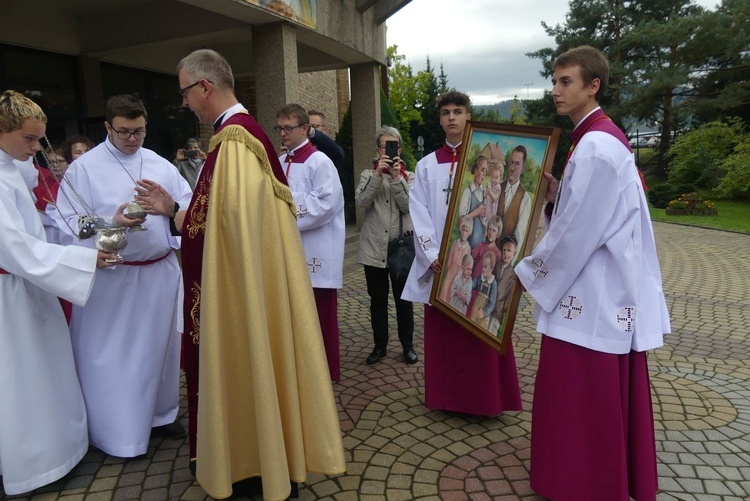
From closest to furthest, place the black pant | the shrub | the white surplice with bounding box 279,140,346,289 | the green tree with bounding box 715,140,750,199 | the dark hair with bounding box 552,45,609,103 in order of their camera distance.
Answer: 1. the dark hair with bounding box 552,45,609,103
2. the white surplice with bounding box 279,140,346,289
3. the black pant
4. the green tree with bounding box 715,140,750,199
5. the shrub

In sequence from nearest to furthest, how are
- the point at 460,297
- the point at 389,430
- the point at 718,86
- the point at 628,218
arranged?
the point at 628,218
the point at 460,297
the point at 389,430
the point at 718,86

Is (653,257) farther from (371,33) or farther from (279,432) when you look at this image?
(371,33)

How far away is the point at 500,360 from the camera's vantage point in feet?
12.7

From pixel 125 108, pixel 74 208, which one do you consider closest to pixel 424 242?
pixel 125 108

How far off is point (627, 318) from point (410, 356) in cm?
262

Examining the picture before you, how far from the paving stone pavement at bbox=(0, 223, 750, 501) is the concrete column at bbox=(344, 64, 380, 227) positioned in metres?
7.02

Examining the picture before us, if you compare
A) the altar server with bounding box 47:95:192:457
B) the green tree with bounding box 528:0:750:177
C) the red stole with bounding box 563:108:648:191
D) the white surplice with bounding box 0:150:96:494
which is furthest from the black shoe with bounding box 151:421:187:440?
the green tree with bounding box 528:0:750:177

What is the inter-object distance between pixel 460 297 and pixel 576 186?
1.13m

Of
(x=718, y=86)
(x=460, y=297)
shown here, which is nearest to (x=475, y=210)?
(x=460, y=297)

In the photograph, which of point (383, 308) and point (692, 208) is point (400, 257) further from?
point (692, 208)

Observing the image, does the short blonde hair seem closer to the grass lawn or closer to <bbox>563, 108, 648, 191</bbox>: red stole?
<bbox>563, 108, 648, 191</bbox>: red stole

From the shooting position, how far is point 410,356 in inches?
197

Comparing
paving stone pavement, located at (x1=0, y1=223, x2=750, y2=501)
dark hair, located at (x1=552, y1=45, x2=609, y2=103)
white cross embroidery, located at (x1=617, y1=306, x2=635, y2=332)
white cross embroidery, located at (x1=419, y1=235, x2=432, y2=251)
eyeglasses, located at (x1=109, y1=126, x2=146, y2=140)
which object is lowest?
paving stone pavement, located at (x1=0, y1=223, x2=750, y2=501)

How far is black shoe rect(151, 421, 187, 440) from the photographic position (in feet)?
12.3
